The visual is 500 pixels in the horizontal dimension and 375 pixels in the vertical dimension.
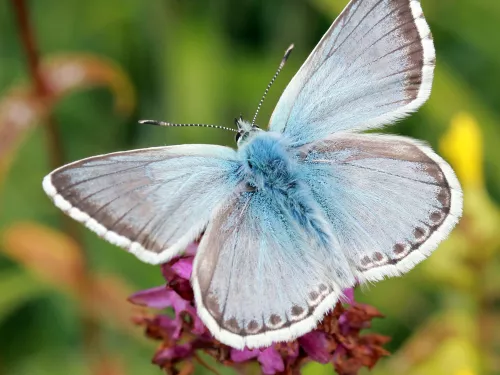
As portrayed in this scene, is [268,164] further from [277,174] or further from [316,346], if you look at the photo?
[316,346]

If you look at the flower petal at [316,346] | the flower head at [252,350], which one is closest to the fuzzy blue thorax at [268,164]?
the flower head at [252,350]

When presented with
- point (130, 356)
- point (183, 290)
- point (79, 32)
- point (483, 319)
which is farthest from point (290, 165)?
point (79, 32)

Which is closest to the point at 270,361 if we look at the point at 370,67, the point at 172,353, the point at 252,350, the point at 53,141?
the point at 252,350

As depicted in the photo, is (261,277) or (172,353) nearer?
(261,277)

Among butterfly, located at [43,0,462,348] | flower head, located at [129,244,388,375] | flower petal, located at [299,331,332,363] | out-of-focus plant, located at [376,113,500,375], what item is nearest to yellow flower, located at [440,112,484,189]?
out-of-focus plant, located at [376,113,500,375]

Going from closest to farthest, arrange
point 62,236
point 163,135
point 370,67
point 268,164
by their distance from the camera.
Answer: point 370,67, point 268,164, point 62,236, point 163,135

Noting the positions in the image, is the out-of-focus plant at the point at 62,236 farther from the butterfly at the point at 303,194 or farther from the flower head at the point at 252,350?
the butterfly at the point at 303,194
